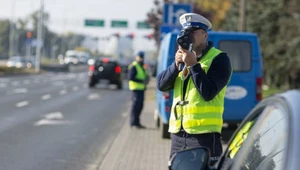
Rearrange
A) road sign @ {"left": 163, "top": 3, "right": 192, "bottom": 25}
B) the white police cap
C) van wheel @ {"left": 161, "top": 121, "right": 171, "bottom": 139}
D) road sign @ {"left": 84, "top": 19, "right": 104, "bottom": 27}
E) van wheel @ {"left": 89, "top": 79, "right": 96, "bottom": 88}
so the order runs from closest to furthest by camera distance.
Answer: the white police cap
van wheel @ {"left": 161, "top": 121, "right": 171, "bottom": 139}
road sign @ {"left": 163, "top": 3, "right": 192, "bottom": 25}
van wheel @ {"left": 89, "top": 79, "right": 96, "bottom": 88}
road sign @ {"left": 84, "top": 19, "right": 104, "bottom": 27}

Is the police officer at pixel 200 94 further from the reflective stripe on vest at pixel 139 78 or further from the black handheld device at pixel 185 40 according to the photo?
the reflective stripe on vest at pixel 139 78

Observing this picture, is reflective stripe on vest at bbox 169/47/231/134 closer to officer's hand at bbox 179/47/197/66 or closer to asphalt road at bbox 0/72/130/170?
officer's hand at bbox 179/47/197/66

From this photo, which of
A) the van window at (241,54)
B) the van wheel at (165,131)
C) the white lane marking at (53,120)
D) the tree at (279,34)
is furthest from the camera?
the tree at (279,34)

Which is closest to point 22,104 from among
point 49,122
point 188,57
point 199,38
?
point 49,122

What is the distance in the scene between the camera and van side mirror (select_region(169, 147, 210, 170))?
365cm

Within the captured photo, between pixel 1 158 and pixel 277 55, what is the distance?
101 feet

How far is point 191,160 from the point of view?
12.0 feet

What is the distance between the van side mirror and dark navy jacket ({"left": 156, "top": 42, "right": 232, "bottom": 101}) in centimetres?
148

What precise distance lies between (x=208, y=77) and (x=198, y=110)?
0.30m

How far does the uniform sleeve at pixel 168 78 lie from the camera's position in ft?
17.8

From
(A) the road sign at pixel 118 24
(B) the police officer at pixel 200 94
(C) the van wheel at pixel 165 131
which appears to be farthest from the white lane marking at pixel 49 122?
(A) the road sign at pixel 118 24

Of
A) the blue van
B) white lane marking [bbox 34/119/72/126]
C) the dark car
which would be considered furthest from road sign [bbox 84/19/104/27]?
the blue van

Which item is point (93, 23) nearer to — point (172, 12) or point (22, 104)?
point (22, 104)

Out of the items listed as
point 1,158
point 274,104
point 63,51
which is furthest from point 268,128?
point 63,51
